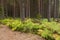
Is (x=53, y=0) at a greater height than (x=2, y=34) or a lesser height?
greater

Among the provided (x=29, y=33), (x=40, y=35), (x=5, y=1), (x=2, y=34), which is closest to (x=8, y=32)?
(x=2, y=34)

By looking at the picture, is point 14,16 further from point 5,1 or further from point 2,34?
point 2,34

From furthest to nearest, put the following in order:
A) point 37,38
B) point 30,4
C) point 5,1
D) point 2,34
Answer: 1. point 30,4
2. point 5,1
3. point 2,34
4. point 37,38

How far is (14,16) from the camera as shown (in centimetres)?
1778

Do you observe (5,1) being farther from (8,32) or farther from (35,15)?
(8,32)

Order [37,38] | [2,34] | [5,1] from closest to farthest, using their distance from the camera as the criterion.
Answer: [37,38] → [2,34] → [5,1]

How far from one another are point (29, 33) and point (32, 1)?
31.3 ft

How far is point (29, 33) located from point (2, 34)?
146cm

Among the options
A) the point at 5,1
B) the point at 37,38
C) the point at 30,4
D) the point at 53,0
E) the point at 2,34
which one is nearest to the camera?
the point at 37,38

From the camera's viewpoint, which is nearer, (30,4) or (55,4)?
(30,4)

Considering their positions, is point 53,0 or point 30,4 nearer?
point 30,4

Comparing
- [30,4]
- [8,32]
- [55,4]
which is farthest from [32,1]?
[8,32]

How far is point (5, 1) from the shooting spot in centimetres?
1728

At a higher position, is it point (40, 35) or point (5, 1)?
point (5, 1)
